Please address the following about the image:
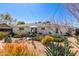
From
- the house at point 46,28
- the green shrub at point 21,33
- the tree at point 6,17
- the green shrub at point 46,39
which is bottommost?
the green shrub at point 46,39

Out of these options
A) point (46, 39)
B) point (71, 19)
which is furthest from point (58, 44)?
point (71, 19)

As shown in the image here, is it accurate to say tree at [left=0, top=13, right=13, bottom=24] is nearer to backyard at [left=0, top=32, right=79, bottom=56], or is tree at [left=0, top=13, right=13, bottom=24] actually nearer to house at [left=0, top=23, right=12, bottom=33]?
house at [left=0, top=23, right=12, bottom=33]

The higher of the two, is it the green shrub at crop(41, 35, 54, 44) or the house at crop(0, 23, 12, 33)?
the house at crop(0, 23, 12, 33)

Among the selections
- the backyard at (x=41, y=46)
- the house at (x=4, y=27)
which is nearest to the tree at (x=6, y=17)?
the house at (x=4, y=27)

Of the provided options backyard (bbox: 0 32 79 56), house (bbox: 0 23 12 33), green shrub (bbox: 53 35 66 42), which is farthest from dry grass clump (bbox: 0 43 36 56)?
green shrub (bbox: 53 35 66 42)

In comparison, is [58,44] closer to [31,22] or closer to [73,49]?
[73,49]

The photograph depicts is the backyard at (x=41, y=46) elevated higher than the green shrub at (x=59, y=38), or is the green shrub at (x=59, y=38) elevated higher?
the green shrub at (x=59, y=38)

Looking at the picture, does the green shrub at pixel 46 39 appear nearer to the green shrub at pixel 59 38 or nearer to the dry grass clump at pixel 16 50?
the green shrub at pixel 59 38

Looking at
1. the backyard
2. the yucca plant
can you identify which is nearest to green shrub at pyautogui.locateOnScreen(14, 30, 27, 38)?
the backyard

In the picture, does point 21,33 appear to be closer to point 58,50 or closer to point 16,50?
point 16,50

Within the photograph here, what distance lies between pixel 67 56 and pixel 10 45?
20.2 inches

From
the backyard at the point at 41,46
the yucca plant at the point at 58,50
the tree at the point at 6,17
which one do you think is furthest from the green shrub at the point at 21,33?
the yucca plant at the point at 58,50

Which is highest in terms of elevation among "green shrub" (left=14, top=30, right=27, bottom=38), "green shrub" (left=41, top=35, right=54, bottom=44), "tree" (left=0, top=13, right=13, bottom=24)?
"tree" (left=0, top=13, right=13, bottom=24)

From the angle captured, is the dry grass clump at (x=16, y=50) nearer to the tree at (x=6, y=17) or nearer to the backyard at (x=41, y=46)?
the backyard at (x=41, y=46)
